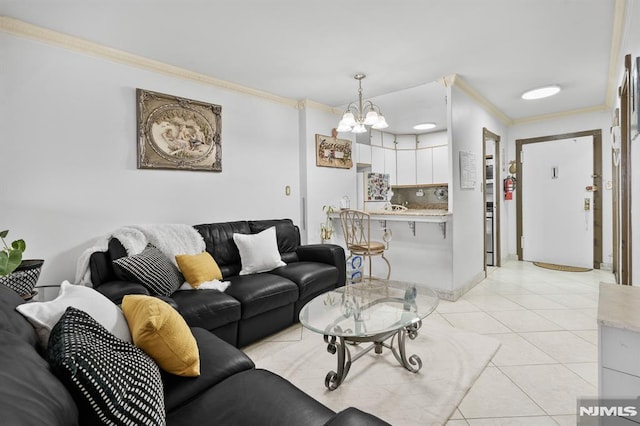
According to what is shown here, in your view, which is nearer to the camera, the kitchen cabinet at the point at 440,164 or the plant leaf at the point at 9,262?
the plant leaf at the point at 9,262

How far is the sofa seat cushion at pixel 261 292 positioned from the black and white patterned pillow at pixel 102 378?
139 cm

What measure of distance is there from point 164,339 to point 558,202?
228 inches

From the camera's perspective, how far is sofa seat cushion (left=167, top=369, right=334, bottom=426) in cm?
109

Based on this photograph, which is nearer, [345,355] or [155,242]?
[345,355]

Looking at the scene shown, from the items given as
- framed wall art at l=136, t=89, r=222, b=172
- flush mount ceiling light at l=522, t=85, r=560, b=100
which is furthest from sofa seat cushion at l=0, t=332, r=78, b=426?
flush mount ceiling light at l=522, t=85, r=560, b=100

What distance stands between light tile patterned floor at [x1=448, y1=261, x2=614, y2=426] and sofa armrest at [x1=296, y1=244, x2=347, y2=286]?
1.06m

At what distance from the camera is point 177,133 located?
124 inches

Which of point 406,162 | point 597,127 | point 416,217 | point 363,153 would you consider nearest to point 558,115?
point 597,127

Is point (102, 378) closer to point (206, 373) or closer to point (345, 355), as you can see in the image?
point (206, 373)

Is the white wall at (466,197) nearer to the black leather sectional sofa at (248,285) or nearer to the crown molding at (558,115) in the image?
the crown molding at (558,115)

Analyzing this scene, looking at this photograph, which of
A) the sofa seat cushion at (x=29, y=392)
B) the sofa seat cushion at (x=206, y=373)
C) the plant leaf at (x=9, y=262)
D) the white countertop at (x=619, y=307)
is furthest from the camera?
the plant leaf at (x=9, y=262)

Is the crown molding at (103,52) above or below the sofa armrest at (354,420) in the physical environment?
above

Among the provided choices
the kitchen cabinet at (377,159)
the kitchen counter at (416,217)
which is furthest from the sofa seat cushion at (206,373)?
the kitchen cabinet at (377,159)

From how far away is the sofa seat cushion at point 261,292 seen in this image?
8.09 feet
